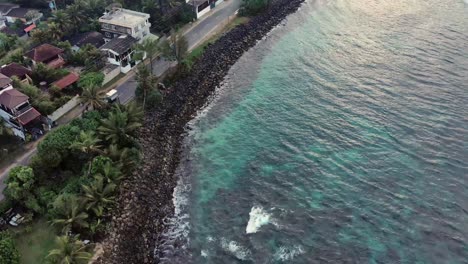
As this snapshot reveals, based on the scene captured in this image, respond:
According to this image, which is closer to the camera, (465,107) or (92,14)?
(465,107)

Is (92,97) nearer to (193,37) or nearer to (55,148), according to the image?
(55,148)

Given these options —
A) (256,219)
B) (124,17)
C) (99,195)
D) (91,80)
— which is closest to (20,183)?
(99,195)

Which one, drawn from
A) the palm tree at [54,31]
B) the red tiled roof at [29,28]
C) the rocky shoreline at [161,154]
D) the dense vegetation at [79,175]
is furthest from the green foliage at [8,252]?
the red tiled roof at [29,28]

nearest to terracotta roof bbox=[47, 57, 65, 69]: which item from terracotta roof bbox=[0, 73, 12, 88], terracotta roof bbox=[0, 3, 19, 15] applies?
terracotta roof bbox=[0, 73, 12, 88]

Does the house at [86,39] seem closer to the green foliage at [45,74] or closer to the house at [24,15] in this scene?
the green foliage at [45,74]

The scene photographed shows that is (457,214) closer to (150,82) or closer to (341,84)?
(341,84)

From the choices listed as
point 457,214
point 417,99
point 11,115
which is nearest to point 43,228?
point 11,115
